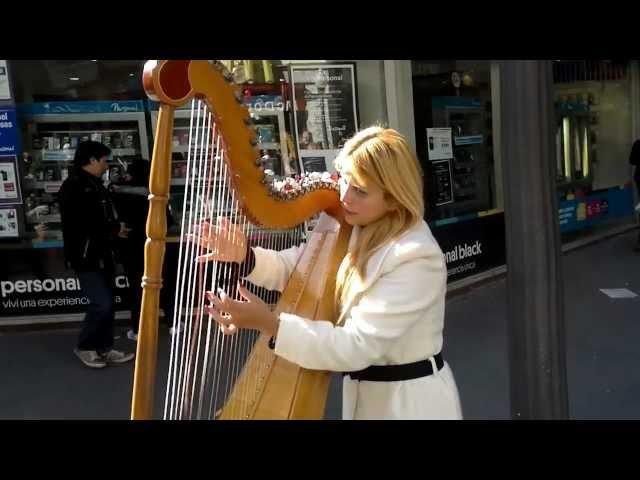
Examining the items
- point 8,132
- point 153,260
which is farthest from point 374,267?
point 8,132

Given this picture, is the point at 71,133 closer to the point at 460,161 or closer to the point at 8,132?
the point at 8,132

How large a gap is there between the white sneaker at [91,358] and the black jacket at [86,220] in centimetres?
66

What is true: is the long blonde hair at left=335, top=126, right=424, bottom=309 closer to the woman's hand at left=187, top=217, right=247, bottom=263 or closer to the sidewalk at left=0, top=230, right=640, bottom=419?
the woman's hand at left=187, top=217, right=247, bottom=263

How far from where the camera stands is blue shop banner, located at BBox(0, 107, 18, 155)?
5.92m

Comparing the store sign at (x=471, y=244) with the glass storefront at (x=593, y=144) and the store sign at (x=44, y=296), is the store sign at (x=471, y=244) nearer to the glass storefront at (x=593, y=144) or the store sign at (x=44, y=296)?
the glass storefront at (x=593, y=144)

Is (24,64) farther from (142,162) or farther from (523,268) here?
(523,268)

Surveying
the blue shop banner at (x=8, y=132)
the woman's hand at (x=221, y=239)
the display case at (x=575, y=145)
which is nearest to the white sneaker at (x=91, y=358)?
the blue shop banner at (x=8, y=132)

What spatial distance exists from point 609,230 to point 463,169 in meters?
3.40

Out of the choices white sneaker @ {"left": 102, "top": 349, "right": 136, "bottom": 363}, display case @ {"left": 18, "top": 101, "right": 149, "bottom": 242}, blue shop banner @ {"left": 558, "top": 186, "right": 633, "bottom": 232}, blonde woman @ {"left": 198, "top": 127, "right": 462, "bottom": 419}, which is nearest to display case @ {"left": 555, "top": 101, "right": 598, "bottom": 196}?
blue shop banner @ {"left": 558, "top": 186, "right": 633, "bottom": 232}

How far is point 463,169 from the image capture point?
7137 millimetres

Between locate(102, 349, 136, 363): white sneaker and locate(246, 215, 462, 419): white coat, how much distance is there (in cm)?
354

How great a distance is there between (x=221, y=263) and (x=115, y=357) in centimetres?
351

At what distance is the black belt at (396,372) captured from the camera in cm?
176

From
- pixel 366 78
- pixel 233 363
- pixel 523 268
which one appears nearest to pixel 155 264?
pixel 233 363
